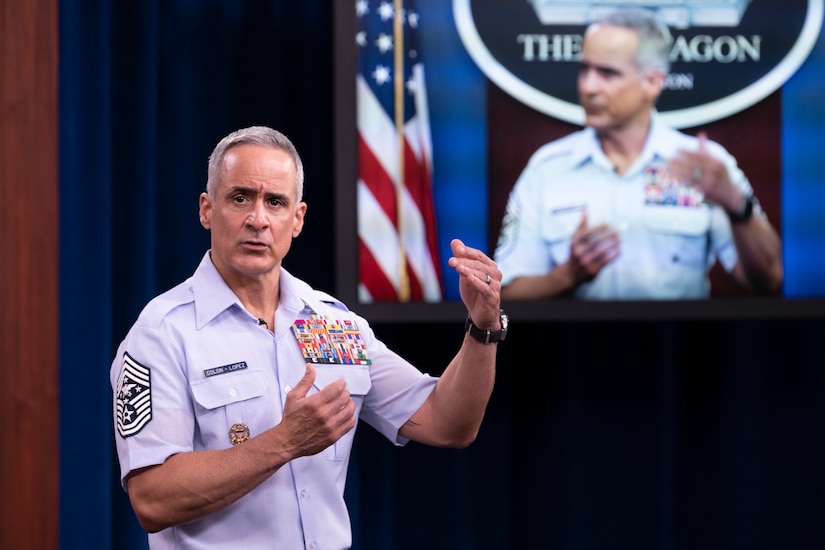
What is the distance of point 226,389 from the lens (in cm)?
181

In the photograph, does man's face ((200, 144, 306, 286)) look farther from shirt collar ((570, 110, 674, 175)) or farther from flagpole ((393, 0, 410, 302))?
shirt collar ((570, 110, 674, 175))

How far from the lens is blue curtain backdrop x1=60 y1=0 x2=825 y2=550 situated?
304cm

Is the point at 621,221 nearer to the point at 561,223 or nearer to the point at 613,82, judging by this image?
the point at 561,223

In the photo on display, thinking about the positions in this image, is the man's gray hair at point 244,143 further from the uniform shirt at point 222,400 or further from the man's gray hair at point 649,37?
the man's gray hair at point 649,37

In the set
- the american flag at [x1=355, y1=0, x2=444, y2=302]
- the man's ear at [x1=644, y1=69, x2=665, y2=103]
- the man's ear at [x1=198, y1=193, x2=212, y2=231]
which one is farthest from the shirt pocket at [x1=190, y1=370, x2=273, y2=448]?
the man's ear at [x1=644, y1=69, x2=665, y2=103]

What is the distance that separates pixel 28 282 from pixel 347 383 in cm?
137

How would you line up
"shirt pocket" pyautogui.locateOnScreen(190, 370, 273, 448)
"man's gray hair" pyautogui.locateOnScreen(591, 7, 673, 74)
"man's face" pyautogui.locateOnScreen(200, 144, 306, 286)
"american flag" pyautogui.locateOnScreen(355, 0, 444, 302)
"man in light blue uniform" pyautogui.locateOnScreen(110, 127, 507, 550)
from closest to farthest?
"man in light blue uniform" pyautogui.locateOnScreen(110, 127, 507, 550)
"shirt pocket" pyautogui.locateOnScreen(190, 370, 273, 448)
"man's face" pyautogui.locateOnScreen(200, 144, 306, 286)
"american flag" pyautogui.locateOnScreen(355, 0, 444, 302)
"man's gray hair" pyautogui.locateOnScreen(591, 7, 673, 74)

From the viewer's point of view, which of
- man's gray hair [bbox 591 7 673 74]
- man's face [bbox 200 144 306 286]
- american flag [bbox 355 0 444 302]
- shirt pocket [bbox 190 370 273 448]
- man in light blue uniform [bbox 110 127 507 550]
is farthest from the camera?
man's gray hair [bbox 591 7 673 74]

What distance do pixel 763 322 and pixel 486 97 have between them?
1213mm

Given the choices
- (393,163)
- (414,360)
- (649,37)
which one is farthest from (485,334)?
(649,37)

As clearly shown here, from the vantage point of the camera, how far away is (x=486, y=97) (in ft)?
9.86

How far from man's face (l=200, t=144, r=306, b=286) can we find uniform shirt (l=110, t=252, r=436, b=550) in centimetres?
7

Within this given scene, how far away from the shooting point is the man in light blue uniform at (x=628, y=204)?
2.99 m

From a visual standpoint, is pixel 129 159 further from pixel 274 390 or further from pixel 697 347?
pixel 697 347
